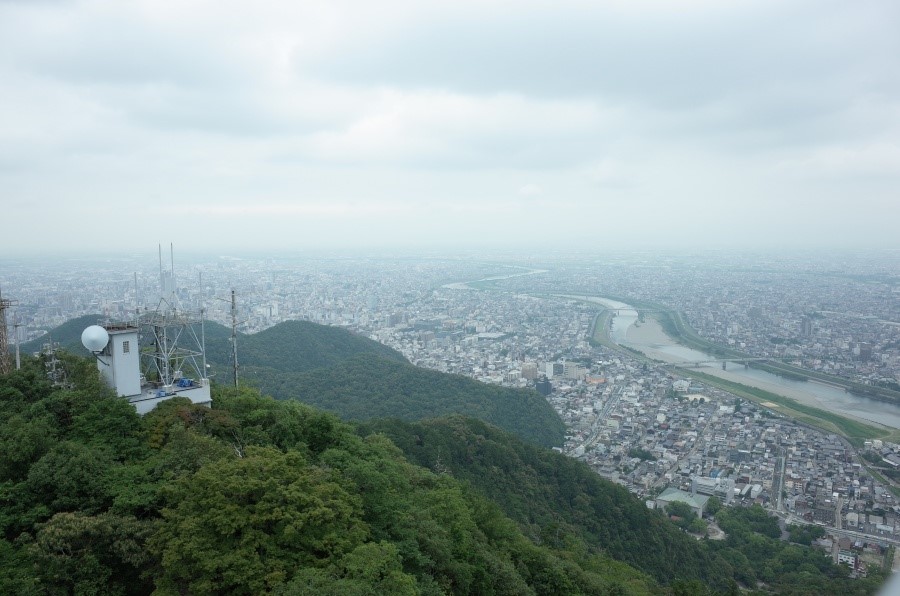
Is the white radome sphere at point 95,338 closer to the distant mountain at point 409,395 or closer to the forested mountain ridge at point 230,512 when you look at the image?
the forested mountain ridge at point 230,512

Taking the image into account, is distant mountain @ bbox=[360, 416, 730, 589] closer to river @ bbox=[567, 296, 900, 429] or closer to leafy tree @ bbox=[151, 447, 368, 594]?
leafy tree @ bbox=[151, 447, 368, 594]

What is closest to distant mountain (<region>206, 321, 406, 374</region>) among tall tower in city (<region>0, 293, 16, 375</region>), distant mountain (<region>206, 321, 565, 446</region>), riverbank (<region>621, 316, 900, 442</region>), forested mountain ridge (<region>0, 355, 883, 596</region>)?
distant mountain (<region>206, 321, 565, 446</region>)

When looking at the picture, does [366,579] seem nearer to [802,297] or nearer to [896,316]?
[896,316]

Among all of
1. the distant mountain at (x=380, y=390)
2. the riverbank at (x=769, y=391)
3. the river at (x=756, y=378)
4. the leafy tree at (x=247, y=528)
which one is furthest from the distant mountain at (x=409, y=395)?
the leafy tree at (x=247, y=528)

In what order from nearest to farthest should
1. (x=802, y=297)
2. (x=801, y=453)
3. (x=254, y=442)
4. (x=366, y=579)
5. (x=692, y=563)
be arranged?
1. (x=366, y=579)
2. (x=254, y=442)
3. (x=692, y=563)
4. (x=801, y=453)
5. (x=802, y=297)

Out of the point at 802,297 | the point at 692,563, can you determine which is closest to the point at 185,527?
the point at 692,563

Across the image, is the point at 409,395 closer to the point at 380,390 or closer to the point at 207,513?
the point at 380,390
